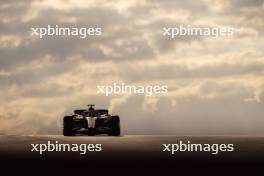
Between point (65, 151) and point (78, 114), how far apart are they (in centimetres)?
1162

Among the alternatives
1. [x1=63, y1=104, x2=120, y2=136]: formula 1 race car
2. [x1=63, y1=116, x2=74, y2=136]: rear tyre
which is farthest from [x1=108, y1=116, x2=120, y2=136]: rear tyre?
[x1=63, y1=116, x2=74, y2=136]: rear tyre

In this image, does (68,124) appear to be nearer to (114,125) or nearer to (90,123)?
(90,123)

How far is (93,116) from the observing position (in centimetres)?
4341

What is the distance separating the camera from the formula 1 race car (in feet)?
141

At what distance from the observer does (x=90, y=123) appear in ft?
141

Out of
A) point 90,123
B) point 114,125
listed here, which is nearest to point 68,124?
point 90,123

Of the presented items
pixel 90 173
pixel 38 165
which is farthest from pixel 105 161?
pixel 90 173

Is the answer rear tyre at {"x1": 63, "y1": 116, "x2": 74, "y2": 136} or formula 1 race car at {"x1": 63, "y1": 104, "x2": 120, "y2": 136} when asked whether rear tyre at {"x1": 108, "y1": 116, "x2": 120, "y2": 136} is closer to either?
formula 1 race car at {"x1": 63, "y1": 104, "x2": 120, "y2": 136}

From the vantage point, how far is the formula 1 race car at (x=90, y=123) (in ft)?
141

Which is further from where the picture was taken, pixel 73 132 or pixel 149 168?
pixel 73 132

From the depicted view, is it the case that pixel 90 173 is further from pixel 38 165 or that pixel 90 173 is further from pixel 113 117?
pixel 113 117

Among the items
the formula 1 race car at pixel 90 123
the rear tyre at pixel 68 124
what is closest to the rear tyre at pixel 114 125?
the formula 1 race car at pixel 90 123

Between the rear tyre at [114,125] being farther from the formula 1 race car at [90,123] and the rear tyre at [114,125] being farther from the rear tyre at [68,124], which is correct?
the rear tyre at [68,124]

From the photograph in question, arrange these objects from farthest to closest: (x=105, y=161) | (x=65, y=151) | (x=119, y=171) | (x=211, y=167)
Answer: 1. (x=65, y=151)
2. (x=105, y=161)
3. (x=211, y=167)
4. (x=119, y=171)
